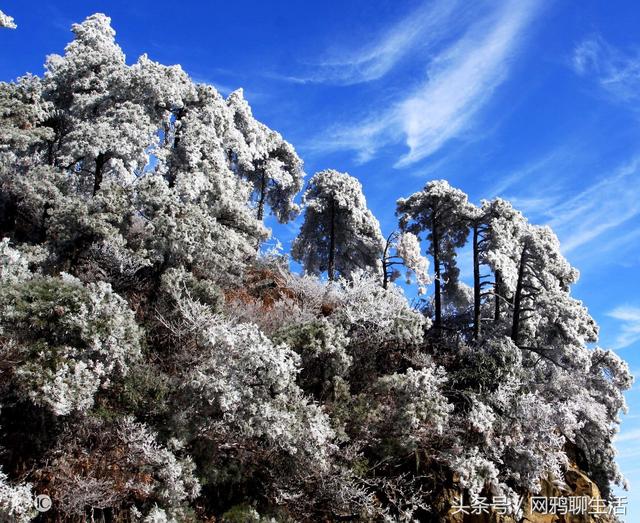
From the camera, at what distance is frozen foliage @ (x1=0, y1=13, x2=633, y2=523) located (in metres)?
13.1

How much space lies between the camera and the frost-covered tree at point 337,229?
3553cm

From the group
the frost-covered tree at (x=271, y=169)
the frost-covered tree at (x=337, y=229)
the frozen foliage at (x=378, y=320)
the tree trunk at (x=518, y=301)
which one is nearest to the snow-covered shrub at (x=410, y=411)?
the frozen foliage at (x=378, y=320)

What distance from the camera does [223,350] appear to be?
48.0 ft

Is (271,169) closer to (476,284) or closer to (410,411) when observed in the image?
(476,284)

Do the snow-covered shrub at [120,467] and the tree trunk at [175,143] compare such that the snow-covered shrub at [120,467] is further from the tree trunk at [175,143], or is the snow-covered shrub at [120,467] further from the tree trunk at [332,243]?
the tree trunk at [332,243]

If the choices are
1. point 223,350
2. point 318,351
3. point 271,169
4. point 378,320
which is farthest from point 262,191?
point 223,350

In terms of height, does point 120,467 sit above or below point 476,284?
below

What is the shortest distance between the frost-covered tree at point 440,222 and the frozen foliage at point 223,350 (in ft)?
0.38

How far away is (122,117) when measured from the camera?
23312 millimetres

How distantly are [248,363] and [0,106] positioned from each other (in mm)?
14501

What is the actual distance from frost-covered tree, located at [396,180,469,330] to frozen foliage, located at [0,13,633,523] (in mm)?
116

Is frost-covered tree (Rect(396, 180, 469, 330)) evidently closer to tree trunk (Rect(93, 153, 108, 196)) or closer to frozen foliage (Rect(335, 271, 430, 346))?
frozen foliage (Rect(335, 271, 430, 346))

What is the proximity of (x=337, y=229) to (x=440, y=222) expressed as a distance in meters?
8.05

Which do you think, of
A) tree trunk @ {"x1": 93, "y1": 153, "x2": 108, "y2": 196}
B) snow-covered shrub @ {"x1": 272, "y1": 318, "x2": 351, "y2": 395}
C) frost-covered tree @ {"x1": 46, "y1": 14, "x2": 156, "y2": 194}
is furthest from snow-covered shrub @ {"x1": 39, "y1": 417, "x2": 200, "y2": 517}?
tree trunk @ {"x1": 93, "y1": 153, "x2": 108, "y2": 196}
